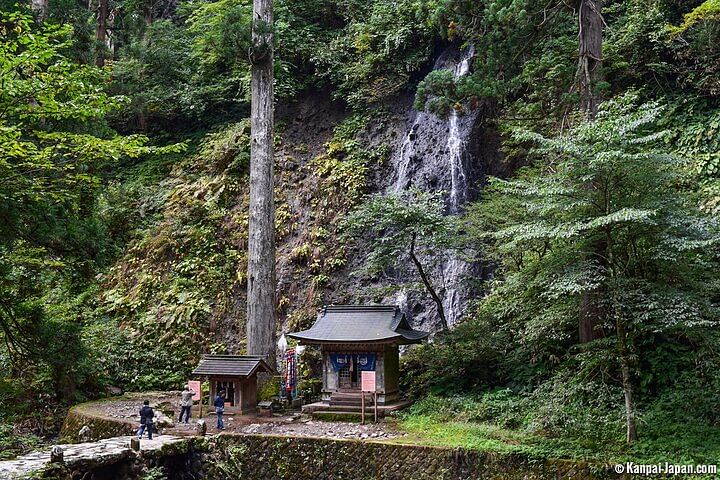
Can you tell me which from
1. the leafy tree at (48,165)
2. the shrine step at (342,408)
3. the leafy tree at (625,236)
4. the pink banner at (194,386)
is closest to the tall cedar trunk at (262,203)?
the pink banner at (194,386)

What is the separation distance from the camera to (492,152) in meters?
17.2

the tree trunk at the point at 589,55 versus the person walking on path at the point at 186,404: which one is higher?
the tree trunk at the point at 589,55

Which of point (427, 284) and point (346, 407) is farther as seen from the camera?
point (427, 284)

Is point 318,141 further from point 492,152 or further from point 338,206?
point 492,152

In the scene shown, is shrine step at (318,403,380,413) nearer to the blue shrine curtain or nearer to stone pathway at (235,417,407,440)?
stone pathway at (235,417,407,440)

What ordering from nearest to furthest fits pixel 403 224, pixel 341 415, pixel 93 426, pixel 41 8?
pixel 93 426
pixel 341 415
pixel 41 8
pixel 403 224

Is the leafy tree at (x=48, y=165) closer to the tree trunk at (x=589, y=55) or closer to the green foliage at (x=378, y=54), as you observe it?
the tree trunk at (x=589, y=55)

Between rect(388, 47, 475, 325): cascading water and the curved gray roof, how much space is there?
3482 mm

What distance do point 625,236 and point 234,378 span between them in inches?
336

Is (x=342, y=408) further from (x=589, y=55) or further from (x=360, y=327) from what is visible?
(x=589, y=55)

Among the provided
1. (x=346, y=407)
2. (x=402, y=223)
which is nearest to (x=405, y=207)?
(x=402, y=223)

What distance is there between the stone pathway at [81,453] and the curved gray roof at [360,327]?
3.69 m

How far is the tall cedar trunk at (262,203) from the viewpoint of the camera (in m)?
13.6

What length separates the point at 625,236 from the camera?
353 inches
